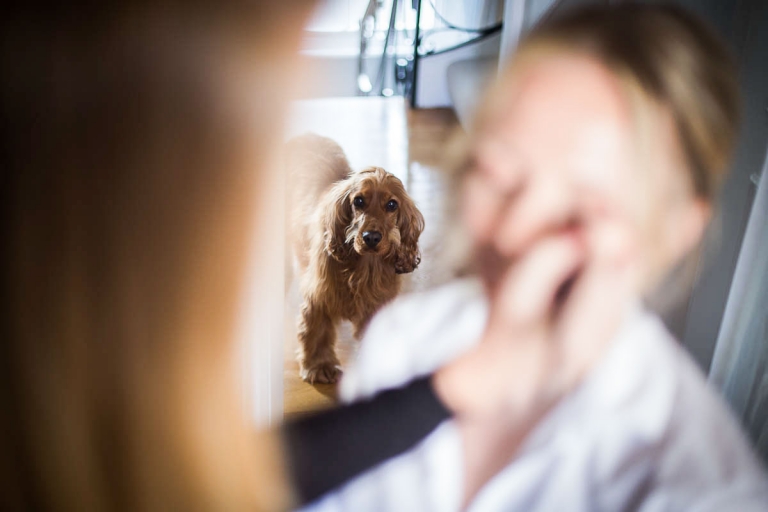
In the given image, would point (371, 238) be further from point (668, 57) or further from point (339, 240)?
point (668, 57)

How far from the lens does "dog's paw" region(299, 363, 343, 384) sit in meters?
0.56

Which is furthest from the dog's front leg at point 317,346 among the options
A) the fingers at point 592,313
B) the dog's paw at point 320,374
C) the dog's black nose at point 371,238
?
the fingers at point 592,313

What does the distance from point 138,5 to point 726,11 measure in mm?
468

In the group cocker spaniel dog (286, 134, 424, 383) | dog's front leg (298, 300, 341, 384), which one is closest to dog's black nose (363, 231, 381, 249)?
cocker spaniel dog (286, 134, 424, 383)

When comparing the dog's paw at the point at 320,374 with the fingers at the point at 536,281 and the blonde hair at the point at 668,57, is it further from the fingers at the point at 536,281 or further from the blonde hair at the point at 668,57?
the blonde hair at the point at 668,57

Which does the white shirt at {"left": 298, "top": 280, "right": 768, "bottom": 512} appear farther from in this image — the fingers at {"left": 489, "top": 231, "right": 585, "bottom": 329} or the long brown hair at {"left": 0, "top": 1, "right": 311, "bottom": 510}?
the long brown hair at {"left": 0, "top": 1, "right": 311, "bottom": 510}

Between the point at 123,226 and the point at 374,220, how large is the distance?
0.79ft

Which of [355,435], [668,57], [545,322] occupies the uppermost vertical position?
[668,57]

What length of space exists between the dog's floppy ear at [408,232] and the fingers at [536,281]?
94mm

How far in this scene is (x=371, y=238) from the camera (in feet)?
1.77

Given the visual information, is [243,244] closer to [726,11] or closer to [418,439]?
[418,439]

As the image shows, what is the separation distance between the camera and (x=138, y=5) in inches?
13.0

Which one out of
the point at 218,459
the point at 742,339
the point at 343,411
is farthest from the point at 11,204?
the point at 742,339

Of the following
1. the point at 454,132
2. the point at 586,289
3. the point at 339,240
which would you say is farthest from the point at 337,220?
the point at 586,289
